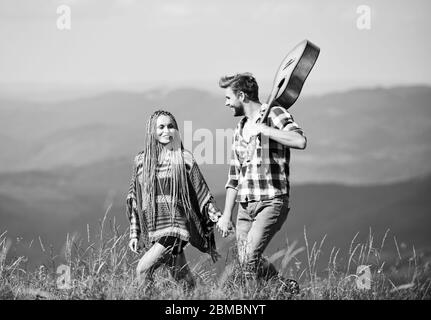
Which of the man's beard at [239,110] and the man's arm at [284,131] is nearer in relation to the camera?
the man's arm at [284,131]

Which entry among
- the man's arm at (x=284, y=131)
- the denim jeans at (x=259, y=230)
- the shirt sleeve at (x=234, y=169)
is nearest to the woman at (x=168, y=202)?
the shirt sleeve at (x=234, y=169)

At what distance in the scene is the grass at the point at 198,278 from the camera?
445 cm

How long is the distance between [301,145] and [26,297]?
159 centimetres

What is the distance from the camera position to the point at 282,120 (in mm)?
4609

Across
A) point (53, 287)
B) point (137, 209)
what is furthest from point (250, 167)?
point (53, 287)

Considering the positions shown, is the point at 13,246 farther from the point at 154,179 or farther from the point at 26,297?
the point at 154,179

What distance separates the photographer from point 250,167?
466cm

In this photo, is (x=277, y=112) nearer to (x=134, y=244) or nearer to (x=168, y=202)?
(x=168, y=202)

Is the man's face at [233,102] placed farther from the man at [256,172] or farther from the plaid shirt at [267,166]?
the plaid shirt at [267,166]

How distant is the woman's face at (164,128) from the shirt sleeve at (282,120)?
0.54 metres

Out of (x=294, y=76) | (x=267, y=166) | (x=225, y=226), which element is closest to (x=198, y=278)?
(x=225, y=226)

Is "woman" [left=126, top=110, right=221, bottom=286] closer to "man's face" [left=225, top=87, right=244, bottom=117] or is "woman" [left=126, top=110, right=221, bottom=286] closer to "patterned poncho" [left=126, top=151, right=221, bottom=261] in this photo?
"patterned poncho" [left=126, top=151, right=221, bottom=261]
